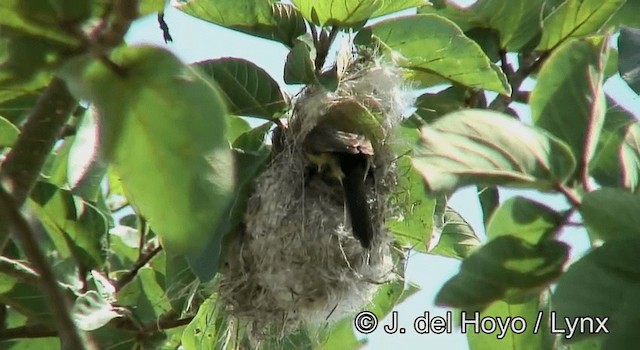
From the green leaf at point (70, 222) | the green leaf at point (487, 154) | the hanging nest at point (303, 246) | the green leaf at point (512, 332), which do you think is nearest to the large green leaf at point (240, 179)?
the hanging nest at point (303, 246)

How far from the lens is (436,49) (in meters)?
1.78

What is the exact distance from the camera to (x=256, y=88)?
1.83 metres

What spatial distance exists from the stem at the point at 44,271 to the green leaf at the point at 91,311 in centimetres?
90

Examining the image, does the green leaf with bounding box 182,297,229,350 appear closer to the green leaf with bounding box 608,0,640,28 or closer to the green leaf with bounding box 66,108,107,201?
the green leaf with bounding box 66,108,107,201

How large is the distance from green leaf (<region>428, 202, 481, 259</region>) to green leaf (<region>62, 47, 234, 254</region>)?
1.35 metres

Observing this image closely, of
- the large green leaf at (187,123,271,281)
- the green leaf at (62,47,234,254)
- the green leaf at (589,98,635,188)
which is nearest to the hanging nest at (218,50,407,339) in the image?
the large green leaf at (187,123,271,281)

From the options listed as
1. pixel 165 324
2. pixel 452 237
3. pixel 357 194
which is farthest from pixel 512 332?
pixel 357 194

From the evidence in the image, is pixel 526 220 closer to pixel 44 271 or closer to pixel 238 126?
pixel 44 271

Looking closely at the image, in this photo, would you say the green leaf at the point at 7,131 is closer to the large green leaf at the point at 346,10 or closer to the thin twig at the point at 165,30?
the thin twig at the point at 165,30

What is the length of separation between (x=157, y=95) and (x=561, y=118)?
1.42ft

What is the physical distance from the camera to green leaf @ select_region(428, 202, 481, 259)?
2.02 meters

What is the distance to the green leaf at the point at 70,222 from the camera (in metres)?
1.84

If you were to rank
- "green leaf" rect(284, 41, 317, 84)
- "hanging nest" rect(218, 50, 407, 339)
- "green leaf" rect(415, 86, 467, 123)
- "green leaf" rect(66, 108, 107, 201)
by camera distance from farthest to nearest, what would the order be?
"hanging nest" rect(218, 50, 407, 339) < "green leaf" rect(415, 86, 467, 123) < "green leaf" rect(284, 41, 317, 84) < "green leaf" rect(66, 108, 107, 201)

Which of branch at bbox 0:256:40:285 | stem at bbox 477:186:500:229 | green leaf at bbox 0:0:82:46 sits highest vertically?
green leaf at bbox 0:0:82:46
